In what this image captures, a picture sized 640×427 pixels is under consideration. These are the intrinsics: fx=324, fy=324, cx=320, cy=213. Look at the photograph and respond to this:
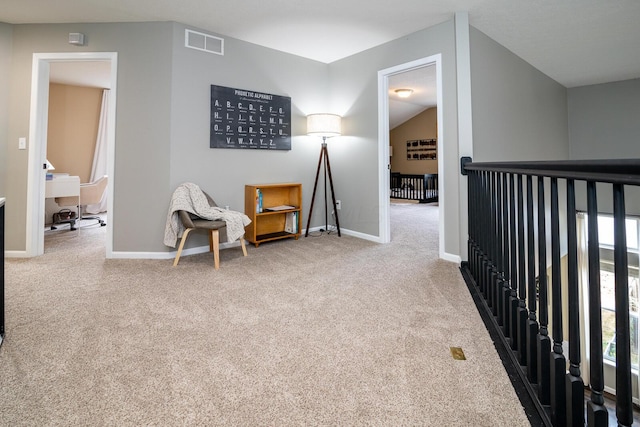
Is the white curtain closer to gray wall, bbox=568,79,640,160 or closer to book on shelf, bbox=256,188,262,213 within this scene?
book on shelf, bbox=256,188,262,213

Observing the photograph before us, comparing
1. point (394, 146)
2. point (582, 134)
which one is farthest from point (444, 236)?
point (394, 146)

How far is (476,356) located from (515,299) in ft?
1.06

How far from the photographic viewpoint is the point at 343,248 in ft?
12.0

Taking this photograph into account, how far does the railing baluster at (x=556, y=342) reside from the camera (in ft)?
3.34

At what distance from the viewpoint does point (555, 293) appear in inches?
43.1

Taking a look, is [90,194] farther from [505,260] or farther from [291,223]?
[505,260]

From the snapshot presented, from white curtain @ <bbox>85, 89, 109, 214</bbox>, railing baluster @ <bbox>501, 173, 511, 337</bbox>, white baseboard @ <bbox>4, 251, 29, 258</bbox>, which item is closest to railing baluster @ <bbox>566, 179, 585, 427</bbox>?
railing baluster @ <bbox>501, 173, 511, 337</bbox>

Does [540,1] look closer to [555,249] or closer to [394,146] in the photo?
[555,249]

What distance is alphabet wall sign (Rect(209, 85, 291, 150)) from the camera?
3562 mm

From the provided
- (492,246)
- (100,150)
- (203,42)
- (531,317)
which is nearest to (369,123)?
(203,42)

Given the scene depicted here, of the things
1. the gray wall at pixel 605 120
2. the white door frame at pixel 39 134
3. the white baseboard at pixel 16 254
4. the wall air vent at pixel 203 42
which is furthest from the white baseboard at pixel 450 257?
the white baseboard at pixel 16 254

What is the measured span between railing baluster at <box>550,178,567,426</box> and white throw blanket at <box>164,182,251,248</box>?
8.26 ft

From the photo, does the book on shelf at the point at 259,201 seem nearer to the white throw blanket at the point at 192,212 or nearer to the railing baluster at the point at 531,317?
the white throw blanket at the point at 192,212

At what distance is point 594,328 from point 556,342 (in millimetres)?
276
